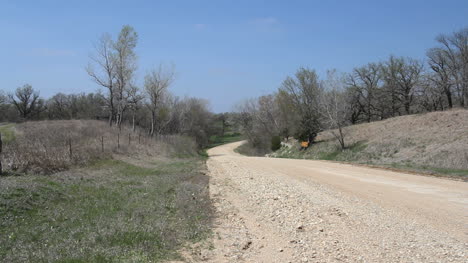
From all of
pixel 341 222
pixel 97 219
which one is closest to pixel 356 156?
pixel 341 222

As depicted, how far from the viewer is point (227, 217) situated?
1024 centimetres

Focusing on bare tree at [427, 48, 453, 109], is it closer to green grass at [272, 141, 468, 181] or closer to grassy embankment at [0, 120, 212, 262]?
green grass at [272, 141, 468, 181]

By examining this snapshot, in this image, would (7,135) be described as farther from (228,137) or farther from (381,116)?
(228,137)

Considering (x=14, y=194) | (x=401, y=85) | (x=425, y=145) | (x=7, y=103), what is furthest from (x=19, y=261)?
(x=7, y=103)

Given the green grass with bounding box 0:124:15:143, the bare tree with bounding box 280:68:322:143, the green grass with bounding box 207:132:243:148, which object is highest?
the bare tree with bounding box 280:68:322:143

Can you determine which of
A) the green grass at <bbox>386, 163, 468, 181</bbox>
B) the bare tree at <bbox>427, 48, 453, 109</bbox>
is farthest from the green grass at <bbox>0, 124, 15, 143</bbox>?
the bare tree at <bbox>427, 48, 453, 109</bbox>

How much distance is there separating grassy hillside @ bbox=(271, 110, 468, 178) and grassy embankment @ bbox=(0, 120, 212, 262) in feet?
47.8

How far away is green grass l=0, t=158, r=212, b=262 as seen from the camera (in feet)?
22.5

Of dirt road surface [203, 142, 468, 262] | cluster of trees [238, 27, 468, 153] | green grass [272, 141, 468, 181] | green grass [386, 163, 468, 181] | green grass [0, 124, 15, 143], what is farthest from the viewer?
cluster of trees [238, 27, 468, 153]

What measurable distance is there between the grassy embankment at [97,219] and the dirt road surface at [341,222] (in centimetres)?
91

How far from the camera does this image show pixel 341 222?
9258 millimetres

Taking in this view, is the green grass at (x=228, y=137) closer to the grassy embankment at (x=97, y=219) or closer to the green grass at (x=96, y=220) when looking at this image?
the grassy embankment at (x=97, y=219)

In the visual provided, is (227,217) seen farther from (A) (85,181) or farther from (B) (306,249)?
(A) (85,181)

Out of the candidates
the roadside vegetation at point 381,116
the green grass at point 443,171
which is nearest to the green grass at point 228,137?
the roadside vegetation at point 381,116
